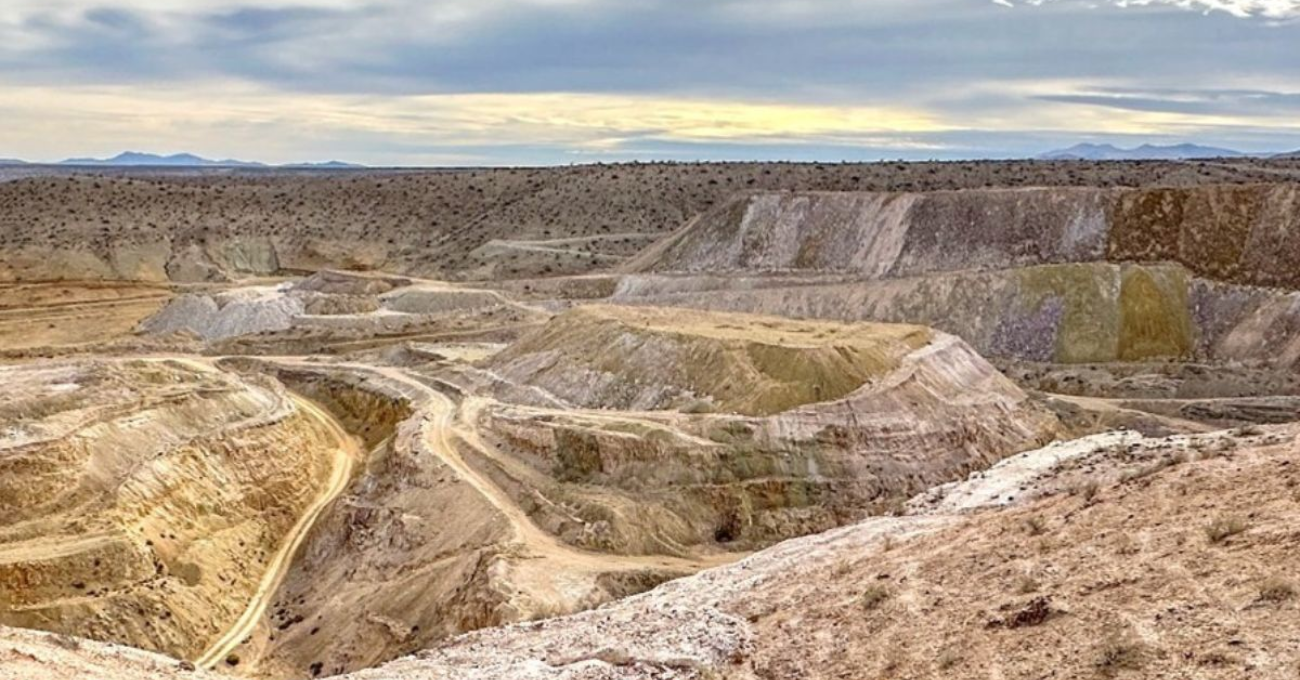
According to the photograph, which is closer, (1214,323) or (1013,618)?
(1013,618)

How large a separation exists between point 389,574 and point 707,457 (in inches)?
338

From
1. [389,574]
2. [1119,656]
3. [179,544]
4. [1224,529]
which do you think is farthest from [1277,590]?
[179,544]

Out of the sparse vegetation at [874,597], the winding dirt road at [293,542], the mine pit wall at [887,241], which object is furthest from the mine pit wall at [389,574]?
the mine pit wall at [887,241]

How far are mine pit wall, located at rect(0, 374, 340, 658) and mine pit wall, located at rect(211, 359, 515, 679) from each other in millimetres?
1391

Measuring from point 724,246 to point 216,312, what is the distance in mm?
30999

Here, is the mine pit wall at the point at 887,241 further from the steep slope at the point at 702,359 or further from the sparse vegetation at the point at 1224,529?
the sparse vegetation at the point at 1224,529

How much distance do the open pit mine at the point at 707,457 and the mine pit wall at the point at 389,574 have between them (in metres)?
0.12

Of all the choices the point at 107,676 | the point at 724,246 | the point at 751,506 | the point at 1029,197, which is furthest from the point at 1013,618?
the point at 724,246

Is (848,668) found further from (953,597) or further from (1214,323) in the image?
(1214,323)

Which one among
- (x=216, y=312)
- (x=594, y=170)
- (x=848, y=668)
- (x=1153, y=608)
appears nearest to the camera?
(x=1153, y=608)

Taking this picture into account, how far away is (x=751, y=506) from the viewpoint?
3039cm

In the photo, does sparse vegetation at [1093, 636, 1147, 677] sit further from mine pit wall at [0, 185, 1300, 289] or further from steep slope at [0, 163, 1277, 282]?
steep slope at [0, 163, 1277, 282]

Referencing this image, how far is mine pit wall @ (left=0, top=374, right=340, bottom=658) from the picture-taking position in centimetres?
2548

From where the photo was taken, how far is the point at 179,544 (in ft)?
96.0
